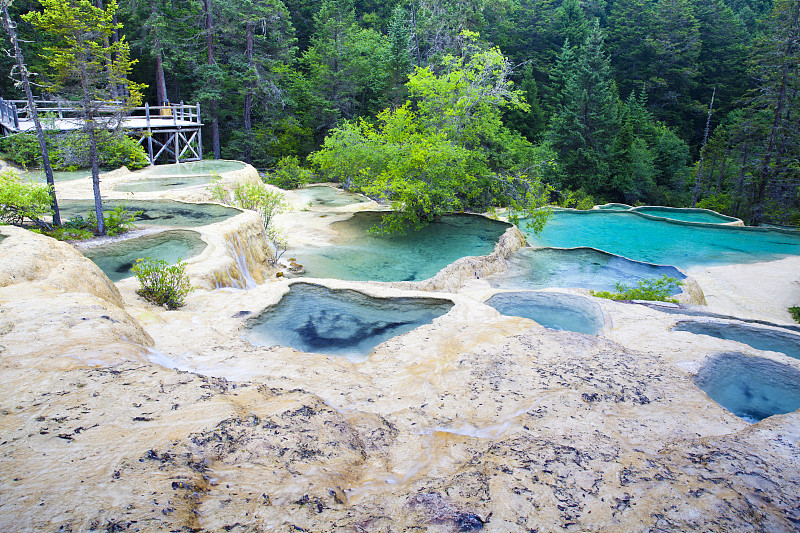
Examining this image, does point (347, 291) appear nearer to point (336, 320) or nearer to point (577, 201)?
point (336, 320)

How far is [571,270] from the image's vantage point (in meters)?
14.2

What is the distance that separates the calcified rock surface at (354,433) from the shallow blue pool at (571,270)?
19.3ft

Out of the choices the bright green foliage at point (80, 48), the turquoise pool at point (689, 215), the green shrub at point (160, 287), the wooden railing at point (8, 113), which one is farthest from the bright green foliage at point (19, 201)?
the turquoise pool at point (689, 215)

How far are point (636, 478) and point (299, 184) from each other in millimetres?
23366

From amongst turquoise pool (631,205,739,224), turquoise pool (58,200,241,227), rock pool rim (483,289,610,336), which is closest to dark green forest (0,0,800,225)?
turquoise pool (631,205,739,224)

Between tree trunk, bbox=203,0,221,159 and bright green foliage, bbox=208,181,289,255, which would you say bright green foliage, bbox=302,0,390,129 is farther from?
bright green foliage, bbox=208,181,289,255

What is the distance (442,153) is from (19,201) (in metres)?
11.7

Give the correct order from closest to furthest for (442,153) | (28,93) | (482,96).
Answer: (28,93)
(442,153)
(482,96)

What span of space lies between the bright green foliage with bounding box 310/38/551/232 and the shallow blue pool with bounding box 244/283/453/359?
7460 mm

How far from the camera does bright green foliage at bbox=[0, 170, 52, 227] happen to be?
30.8 feet

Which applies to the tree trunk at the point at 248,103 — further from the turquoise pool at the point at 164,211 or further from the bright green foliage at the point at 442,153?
the turquoise pool at the point at 164,211

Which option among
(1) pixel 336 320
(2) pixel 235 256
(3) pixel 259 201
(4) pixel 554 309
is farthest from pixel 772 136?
(2) pixel 235 256

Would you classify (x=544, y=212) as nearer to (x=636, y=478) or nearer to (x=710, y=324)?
(x=710, y=324)

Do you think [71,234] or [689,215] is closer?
[71,234]
